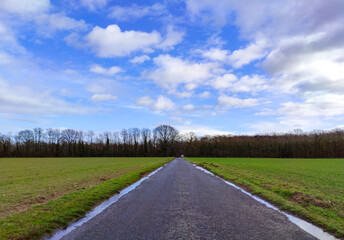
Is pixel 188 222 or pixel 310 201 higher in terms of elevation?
pixel 188 222

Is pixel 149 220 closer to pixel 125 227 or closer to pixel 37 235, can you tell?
pixel 125 227

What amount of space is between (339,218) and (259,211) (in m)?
2.39

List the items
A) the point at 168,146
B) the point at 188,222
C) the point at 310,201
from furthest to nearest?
the point at 168,146 < the point at 310,201 < the point at 188,222

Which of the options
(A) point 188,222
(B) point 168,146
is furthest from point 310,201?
(B) point 168,146

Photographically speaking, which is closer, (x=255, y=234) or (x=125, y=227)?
(x=255, y=234)

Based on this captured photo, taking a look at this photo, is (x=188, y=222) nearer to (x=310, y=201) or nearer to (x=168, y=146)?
(x=310, y=201)

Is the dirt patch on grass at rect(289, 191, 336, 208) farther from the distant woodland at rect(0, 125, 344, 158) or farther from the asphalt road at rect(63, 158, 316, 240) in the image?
the distant woodland at rect(0, 125, 344, 158)

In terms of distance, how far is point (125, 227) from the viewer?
6.18 meters

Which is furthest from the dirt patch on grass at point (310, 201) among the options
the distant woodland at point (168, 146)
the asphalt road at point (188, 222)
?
the distant woodland at point (168, 146)

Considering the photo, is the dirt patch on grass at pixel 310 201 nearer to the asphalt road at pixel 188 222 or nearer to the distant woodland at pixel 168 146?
the asphalt road at pixel 188 222

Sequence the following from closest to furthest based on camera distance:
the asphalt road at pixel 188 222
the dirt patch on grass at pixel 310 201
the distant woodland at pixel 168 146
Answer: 1. the asphalt road at pixel 188 222
2. the dirt patch on grass at pixel 310 201
3. the distant woodland at pixel 168 146

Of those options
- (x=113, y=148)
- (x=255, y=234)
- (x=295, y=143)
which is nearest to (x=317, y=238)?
(x=255, y=234)

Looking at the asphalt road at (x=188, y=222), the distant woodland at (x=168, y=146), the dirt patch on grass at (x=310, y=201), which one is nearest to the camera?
the asphalt road at (x=188, y=222)

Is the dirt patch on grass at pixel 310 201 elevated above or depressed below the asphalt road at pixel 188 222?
below
